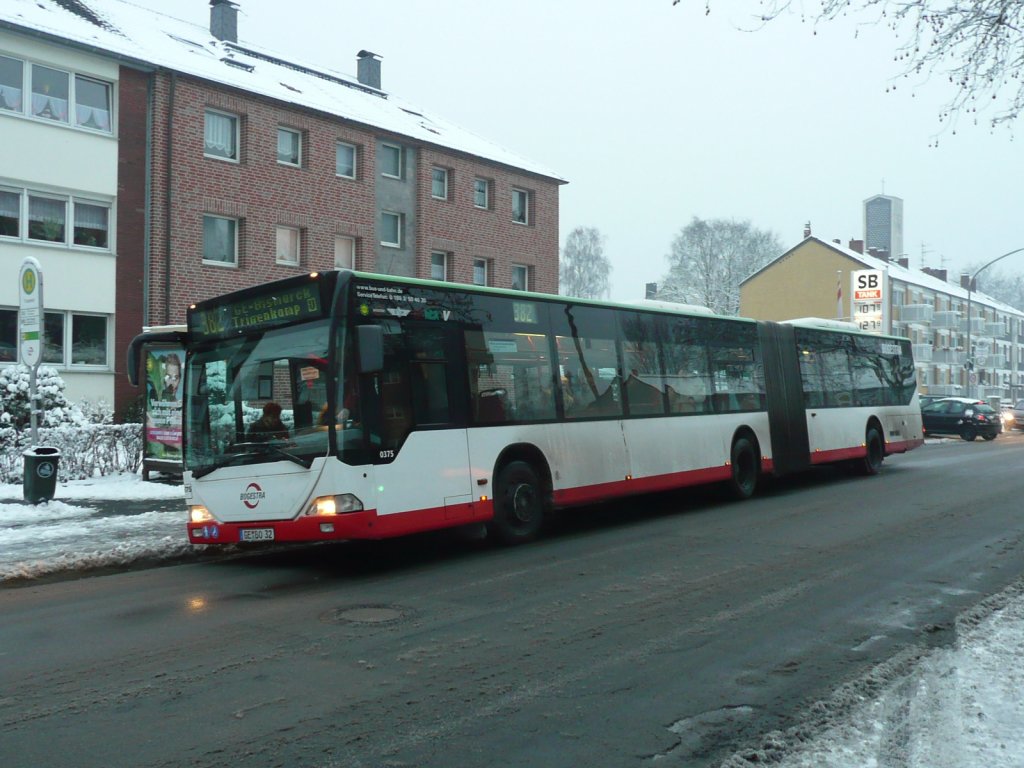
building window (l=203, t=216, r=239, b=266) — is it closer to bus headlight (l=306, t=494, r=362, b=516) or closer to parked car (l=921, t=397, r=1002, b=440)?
bus headlight (l=306, t=494, r=362, b=516)

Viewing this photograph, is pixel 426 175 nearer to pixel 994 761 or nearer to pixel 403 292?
pixel 403 292

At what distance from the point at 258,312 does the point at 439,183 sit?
958 inches

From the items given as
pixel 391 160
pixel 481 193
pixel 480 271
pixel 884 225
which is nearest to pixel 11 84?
pixel 391 160

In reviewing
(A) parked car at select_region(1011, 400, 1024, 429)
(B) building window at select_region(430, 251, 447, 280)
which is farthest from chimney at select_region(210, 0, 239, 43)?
(A) parked car at select_region(1011, 400, 1024, 429)

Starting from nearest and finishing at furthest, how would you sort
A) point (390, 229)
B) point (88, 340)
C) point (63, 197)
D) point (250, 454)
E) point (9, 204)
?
point (250, 454) → point (9, 204) → point (63, 197) → point (88, 340) → point (390, 229)

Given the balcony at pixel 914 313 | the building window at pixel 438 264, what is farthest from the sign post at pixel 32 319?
the balcony at pixel 914 313

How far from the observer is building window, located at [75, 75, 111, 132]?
24141mm

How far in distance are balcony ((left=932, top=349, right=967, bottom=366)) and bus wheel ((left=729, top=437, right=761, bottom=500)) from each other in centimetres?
6874

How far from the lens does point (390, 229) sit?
3178 centimetres

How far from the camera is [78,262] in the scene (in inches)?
942

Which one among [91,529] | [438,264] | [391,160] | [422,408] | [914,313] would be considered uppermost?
[391,160]

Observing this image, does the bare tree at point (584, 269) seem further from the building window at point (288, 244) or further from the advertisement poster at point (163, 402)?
the advertisement poster at point (163, 402)

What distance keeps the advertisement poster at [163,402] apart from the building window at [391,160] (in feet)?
52.7

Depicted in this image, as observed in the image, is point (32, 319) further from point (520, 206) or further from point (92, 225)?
point (520, 206)
